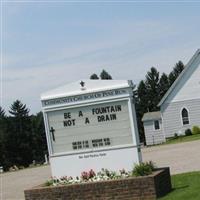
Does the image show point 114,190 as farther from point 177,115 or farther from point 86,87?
point 177,115

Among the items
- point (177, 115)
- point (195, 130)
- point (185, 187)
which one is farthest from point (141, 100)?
point (185, 187)

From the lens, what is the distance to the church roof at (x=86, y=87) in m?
12.8

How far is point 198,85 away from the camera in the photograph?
165ft

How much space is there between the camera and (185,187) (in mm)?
12992

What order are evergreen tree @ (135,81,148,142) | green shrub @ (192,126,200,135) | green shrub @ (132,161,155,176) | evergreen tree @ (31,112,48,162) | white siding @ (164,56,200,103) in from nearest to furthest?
green shrub @ (132,161,155,176)
green shrub @ (192,126,200,135)
white siding @ (164,56,200,103)
evergreen tree @ (31,112,48,162)
evergreen tree @ (135,81,148,142)

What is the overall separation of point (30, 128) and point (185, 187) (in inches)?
2824

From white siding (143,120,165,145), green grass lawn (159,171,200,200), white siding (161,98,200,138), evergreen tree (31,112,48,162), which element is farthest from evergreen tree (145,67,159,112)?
green grass lawn (159,171,200,200)

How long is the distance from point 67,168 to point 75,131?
0.88 meters

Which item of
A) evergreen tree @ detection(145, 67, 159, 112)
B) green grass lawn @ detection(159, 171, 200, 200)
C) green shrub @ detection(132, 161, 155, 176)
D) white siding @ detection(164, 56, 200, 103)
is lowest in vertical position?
green grass lawn @ detection(159, 171, 200, 200)

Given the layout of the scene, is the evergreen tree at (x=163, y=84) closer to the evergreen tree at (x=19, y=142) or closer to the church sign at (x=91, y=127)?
the evergreen tree at (x=19, y=142)

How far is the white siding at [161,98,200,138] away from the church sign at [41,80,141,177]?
38.0m

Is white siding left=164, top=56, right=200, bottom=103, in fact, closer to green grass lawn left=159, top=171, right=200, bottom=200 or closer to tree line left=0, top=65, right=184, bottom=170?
tree line left=0, top=65, right=184, bottom=170

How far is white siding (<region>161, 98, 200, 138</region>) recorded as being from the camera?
166ft

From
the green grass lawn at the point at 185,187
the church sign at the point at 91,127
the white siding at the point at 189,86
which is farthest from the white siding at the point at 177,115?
the church sign at the point at 91,127
